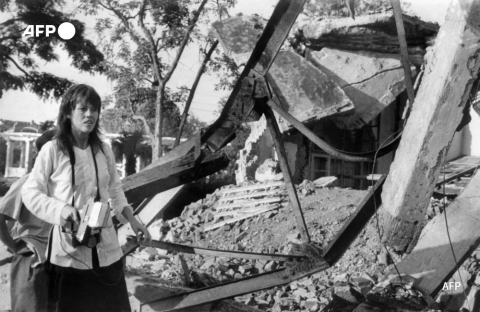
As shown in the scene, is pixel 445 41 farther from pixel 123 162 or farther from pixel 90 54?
pixel 123 162

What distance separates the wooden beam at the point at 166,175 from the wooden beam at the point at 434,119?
1.25 meters

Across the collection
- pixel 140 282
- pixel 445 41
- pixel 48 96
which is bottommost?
pixel 140 282

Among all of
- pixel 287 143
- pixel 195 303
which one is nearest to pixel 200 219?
pixel 287 143

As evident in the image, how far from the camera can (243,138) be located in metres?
10.8

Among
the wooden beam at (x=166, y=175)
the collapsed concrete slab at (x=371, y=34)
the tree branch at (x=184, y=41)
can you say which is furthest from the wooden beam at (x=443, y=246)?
the tree branch at (x=184, y=41)

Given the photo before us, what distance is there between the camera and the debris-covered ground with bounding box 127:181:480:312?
3604 mm

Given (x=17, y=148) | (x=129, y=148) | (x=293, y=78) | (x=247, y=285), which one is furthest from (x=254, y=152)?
(x=247, y=285)

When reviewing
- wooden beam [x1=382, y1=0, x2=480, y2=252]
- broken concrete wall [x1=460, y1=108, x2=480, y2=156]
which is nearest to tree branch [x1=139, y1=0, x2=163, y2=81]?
broken concrete wall [x1=460, y1=108, x2=480, y2=156]

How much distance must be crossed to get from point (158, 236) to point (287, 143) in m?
3.21

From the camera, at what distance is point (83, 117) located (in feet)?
7.50

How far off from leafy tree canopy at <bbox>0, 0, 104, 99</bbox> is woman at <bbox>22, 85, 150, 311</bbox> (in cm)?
224

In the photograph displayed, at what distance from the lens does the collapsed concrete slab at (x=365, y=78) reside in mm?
9891

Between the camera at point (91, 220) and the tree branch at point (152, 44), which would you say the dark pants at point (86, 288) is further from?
the tree branch at point (152, 44)

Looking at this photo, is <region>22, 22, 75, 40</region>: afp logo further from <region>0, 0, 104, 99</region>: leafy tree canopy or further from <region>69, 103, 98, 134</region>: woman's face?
<region>69, 103, 98, 134</region>: woman's face
